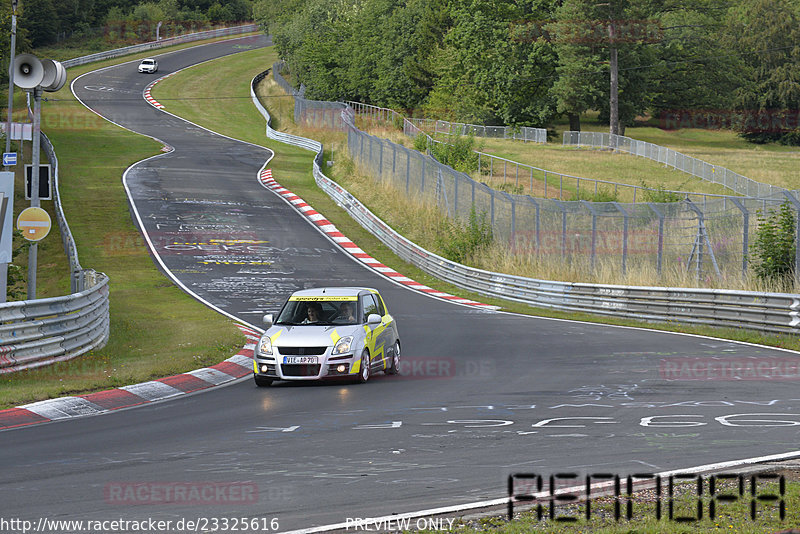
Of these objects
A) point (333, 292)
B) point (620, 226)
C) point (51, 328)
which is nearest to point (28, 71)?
point (51, 328)

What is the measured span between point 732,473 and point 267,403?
6.83 meters

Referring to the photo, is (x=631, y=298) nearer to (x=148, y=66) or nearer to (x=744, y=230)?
(x=744, y=230)

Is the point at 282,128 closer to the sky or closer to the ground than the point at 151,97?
closer to the ground

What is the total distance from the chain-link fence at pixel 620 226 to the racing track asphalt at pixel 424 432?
3.33 meters

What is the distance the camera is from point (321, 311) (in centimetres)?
1548

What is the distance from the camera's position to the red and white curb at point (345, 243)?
30.7 m

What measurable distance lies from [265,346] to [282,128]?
67.0 m

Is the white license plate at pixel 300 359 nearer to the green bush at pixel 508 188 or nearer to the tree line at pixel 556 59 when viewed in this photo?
the green bush at pixel 508 188

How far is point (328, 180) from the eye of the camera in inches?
2012

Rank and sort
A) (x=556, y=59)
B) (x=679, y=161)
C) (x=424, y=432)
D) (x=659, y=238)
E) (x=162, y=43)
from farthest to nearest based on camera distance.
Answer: (x=162, y=43) → (x=556, y=59) → (x=679, y=161) → (x=659, y=238) → (x=424, y=432)

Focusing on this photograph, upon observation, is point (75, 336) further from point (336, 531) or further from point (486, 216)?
point (486, 216)

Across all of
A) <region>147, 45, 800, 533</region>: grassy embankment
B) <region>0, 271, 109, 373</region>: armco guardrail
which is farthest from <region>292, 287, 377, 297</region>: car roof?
<region>147, 45, 800, 533</region>: grassy embankment

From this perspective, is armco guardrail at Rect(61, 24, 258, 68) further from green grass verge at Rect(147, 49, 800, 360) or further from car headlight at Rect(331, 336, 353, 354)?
car headlight at Rect(331, 336, 353, 354)

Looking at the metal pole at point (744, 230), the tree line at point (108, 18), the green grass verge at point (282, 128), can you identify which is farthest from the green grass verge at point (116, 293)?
the tree line at point (108, 18)
